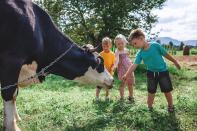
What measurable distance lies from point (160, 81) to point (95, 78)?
147cm

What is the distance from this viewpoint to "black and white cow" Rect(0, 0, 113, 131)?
279 inches

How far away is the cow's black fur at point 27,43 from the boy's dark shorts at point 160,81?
177 cm

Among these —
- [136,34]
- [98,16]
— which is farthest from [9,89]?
[98,16]

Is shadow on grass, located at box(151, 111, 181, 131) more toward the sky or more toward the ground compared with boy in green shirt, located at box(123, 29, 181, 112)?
more toward the ground

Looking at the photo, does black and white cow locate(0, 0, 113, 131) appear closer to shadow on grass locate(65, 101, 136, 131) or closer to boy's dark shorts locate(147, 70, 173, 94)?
shadow on grass locate(65, 101, 136, 131)

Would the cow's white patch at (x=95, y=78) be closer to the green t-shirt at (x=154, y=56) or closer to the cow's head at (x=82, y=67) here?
the cow's head at (x=82, y=67)

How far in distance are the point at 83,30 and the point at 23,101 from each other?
21176mm

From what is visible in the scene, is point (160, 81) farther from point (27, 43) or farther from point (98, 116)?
point (27, 43)

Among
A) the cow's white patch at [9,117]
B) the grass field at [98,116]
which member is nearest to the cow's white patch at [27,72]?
the cow's white patch at [9,117]

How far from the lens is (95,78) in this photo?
8.45 meters

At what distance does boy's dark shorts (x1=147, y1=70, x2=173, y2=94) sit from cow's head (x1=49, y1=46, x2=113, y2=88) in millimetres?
1172

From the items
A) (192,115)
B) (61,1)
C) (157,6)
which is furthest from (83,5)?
(192,115)

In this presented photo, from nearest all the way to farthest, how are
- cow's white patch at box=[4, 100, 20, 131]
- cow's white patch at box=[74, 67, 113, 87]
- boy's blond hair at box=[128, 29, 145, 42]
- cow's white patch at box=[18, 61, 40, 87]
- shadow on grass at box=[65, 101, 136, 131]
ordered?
cow's white patch at box=[4, 100, 20, 131]
cow's white patch at box=[18, 61, 40, 87]
shadow on grass at box=[65, 101, 136, 131]
cow's white patch at box=[74, 67, 113, 87]
boy's blond hair at box=[128, 29, 145, 42]

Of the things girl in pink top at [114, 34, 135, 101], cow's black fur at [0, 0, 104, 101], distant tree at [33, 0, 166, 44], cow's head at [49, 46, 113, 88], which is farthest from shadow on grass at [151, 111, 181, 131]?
distant tree at [33, 0, 166, 44]
